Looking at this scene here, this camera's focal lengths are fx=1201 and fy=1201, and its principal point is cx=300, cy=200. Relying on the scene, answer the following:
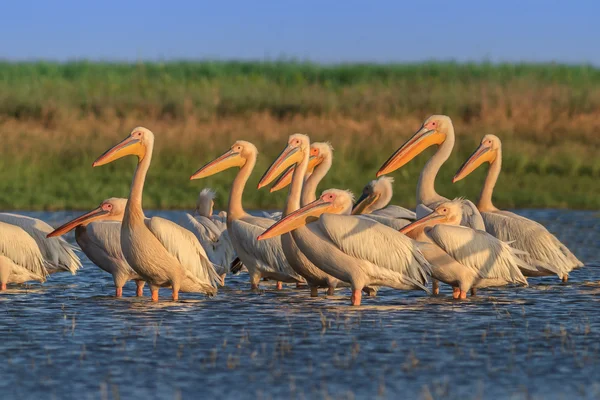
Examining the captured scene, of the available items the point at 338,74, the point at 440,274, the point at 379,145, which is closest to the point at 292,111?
the point at 379,145

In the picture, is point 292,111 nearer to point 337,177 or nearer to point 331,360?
point 337,177

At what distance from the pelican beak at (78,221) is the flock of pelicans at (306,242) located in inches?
0.4

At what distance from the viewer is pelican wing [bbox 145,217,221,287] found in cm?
856

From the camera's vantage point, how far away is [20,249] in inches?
366

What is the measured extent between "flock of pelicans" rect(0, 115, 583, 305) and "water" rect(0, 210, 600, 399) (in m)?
0.19

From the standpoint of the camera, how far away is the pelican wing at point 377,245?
8289 millimetres

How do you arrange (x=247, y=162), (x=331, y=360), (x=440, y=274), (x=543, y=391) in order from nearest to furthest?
(x=543, y=391)
(x=331, y=360)
(x=440, y=274)
(x=247, y=162)

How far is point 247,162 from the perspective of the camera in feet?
32.8

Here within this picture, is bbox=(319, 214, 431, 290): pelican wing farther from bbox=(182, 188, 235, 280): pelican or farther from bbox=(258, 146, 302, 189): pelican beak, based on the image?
bbox=(182, 188, 235, 280): pelican

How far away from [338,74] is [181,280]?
23315mm

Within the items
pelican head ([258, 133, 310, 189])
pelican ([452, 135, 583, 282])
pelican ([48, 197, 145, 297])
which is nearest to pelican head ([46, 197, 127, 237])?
pelican ([48, 197, 145, 297])

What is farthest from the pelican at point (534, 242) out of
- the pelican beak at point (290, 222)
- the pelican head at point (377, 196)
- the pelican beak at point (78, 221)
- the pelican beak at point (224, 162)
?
the pelican beak at point (78, 221)

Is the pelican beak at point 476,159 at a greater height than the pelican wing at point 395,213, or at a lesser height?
greater

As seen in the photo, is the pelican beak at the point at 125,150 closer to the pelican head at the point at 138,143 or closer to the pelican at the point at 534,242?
the pelican head at the point at 138,143
